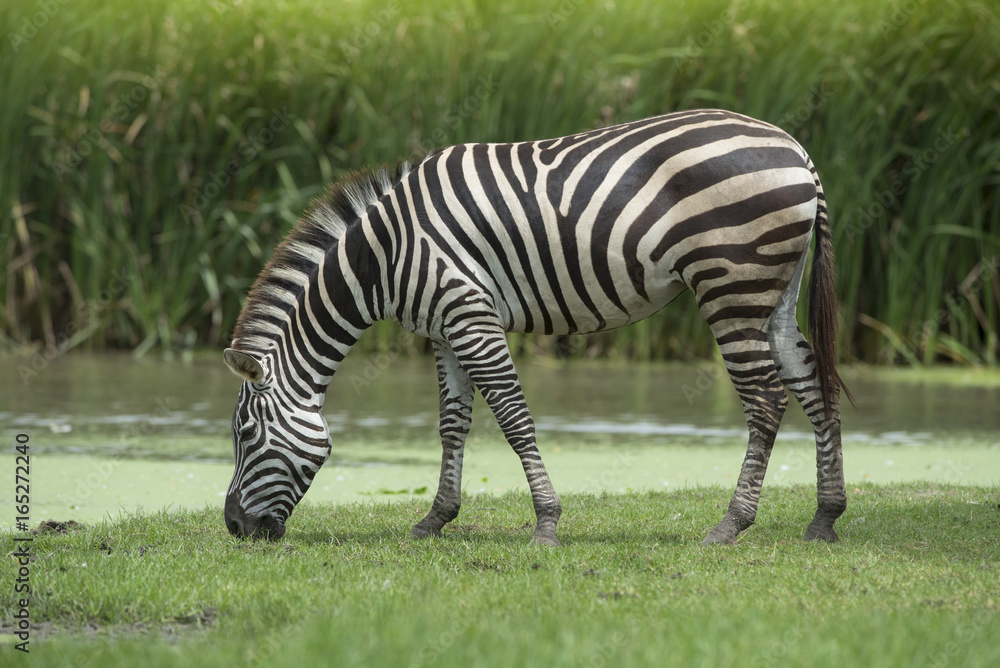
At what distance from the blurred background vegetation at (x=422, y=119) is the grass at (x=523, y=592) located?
5.78 metres

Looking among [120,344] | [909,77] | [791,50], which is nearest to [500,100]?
[791,50]

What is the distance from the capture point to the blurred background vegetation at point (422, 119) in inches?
418

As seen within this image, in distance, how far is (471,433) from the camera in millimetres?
8594

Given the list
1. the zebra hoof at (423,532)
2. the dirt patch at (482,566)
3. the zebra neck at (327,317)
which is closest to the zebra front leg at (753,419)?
the dirt patch at (482,566)

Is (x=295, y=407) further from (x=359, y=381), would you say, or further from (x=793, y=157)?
(x=359, y=381)

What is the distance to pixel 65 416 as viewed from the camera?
8.45 meters

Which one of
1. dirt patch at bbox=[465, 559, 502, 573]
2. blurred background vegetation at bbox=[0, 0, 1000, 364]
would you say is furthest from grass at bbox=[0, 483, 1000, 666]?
blurred background vegetation at bbox=[0, 0, 1000, 364]

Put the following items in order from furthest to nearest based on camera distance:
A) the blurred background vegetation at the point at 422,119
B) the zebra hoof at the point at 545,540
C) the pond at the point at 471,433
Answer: the blurred background vegetation at the point at 422,119 → the pond at the point at 471,433 → the zebra hoof at the point at 545,540

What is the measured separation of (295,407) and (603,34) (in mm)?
7243

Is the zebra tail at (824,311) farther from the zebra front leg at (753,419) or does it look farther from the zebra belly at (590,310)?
the zebra belly at (590,310)

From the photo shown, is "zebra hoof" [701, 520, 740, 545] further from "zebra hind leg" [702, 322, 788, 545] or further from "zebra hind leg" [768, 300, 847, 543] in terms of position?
"zebra hind leg" [768, 300, 847, 543]

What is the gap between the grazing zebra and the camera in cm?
491

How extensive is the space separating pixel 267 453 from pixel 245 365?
41 centimetres

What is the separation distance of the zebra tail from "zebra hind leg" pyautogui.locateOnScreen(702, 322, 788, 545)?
22 cm
